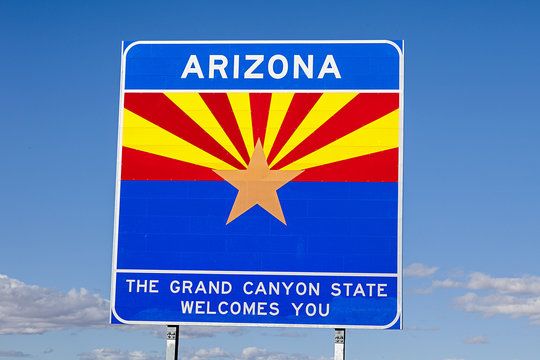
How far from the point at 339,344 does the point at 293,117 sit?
4.22 m

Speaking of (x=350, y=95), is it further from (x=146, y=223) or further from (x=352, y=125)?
(x=146, y=223)

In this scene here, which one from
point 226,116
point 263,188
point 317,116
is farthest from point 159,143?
point 317,116

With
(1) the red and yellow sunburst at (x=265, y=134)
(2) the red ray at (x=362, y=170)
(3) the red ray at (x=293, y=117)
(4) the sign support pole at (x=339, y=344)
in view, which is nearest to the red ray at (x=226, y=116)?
(1) the red and yellow sunburst at (x=265, y=134)

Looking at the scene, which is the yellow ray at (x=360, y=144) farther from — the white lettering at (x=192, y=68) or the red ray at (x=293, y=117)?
the white lettering at (x=192, y=68)

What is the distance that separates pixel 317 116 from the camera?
1878cm

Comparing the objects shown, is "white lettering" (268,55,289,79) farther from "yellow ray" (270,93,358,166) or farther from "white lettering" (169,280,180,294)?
"white lettering" (169,280,180,294)

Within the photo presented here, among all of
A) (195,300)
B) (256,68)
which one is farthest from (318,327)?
(256,68)

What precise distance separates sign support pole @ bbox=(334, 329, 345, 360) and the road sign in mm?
161

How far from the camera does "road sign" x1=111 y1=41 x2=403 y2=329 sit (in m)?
18.3

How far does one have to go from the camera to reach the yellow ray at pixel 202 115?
18875 millimetres

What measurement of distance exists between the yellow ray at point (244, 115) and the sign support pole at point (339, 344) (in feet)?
12.0

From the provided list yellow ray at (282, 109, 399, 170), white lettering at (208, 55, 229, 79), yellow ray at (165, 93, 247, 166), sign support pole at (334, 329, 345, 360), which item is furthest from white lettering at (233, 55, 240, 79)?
sign support pole at (334, 329, 345, 360)

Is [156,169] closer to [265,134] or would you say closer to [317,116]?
[265,134]

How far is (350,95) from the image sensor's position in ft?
61.7
